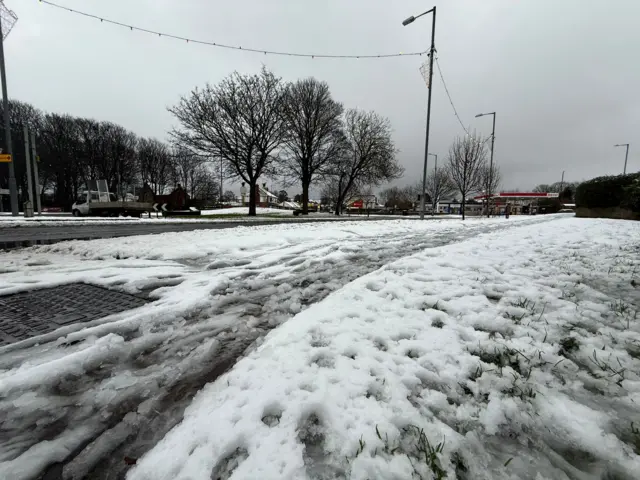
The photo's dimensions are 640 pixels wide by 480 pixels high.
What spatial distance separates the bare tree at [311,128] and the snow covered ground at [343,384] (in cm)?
2555

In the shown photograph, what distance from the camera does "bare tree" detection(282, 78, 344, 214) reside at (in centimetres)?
2714

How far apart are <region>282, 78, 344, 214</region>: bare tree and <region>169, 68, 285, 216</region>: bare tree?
1.85 meters

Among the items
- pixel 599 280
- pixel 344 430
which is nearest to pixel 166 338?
pixel 344 430

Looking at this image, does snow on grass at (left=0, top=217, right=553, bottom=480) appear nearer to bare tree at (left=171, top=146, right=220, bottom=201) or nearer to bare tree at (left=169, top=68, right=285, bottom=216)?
bare tree at (left=169, top=68, right=285, bottom=216)

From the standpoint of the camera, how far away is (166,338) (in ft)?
7.71

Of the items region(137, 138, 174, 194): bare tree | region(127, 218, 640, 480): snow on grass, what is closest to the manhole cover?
region(127, 218, 640, 480): snow on grass

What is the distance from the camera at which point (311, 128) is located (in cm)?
2809

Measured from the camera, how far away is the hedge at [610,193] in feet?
40.6

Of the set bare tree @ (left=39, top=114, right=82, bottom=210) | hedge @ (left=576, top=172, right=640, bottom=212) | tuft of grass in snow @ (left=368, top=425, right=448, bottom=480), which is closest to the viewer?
tuft of grass in snow @ (left=368, top=425, right=448, bottom=480)

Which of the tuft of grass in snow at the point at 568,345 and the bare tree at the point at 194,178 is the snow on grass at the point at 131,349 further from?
the bare tree at the point at 194,178

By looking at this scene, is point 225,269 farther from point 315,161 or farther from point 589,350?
point 315,161

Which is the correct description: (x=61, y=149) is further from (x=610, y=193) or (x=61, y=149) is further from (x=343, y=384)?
(x=610, y=193)

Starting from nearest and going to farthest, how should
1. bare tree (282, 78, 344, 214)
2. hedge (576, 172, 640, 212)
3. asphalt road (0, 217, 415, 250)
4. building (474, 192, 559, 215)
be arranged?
asphalt road (0, 217, 415, 250) → hedge (576, 172, 640, 212) → bare tree (282, 78, 344, 214) → building (474, 192, 559, 215)

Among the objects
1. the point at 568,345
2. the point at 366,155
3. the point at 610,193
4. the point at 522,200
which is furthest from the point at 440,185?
the point at 568,345
